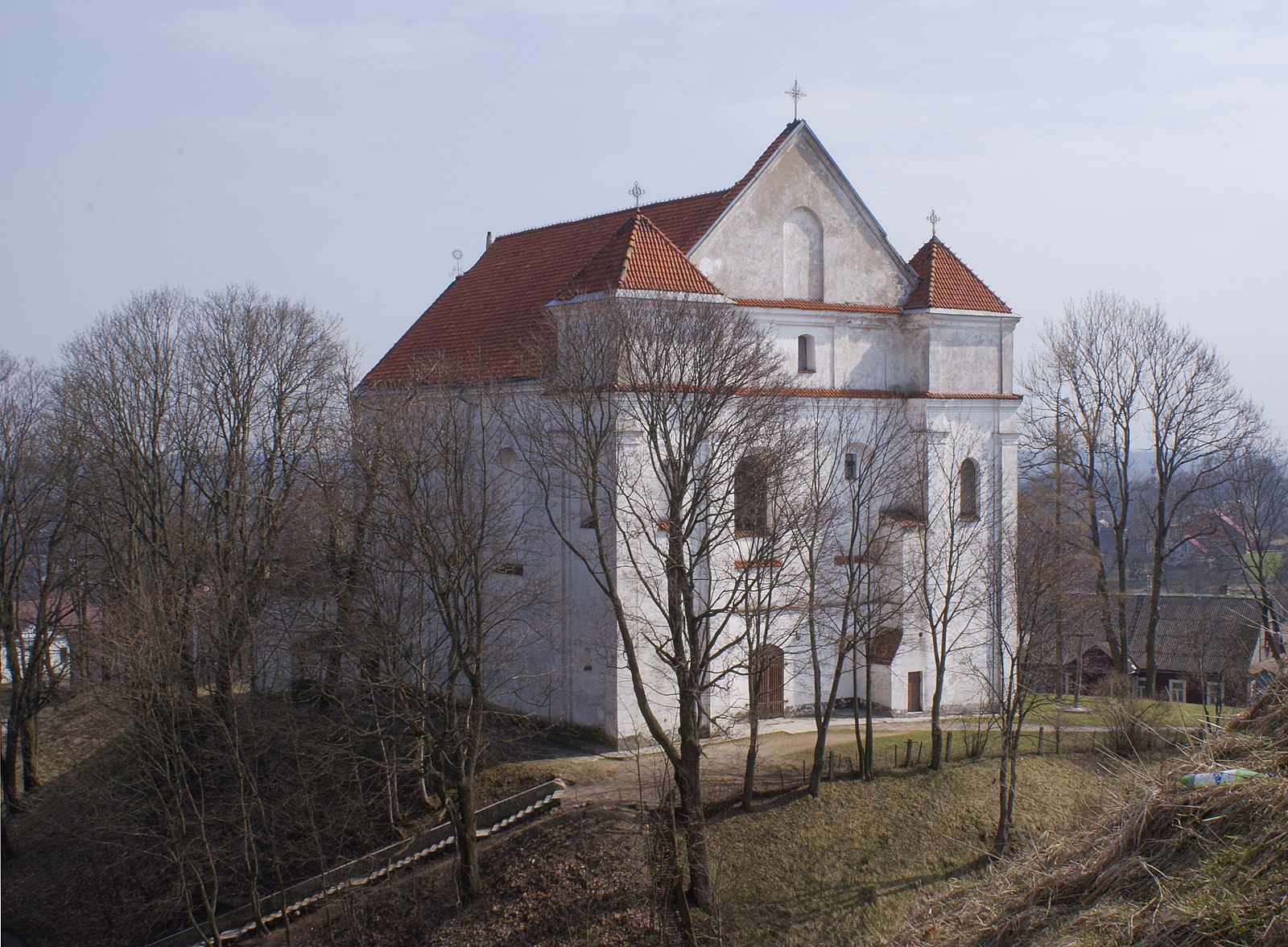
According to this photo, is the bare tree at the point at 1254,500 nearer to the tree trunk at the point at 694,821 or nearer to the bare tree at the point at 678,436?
the bare tree at the point at 678,436

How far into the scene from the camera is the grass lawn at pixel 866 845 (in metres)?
20.9

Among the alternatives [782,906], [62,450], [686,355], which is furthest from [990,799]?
[62,450]

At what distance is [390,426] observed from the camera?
25.2 metres

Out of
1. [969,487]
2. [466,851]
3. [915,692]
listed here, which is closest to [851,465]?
[969,487]

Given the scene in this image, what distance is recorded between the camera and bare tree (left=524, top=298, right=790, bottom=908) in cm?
2172

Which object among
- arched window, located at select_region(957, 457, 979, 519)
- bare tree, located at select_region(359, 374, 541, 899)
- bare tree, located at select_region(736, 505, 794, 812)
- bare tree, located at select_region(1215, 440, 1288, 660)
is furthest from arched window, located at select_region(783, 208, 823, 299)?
bare tree, located at select_region(1215, 440, 1288, 660)

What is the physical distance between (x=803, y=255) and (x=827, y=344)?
248 cm

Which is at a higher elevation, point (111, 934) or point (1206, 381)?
point (1206, 381)

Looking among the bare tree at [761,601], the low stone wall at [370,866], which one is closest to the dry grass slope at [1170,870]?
the bare tree at [761,601]

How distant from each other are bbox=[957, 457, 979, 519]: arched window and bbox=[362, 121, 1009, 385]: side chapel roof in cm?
448

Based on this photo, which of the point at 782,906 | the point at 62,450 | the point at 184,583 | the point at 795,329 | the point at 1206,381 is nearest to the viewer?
the point at 782,906

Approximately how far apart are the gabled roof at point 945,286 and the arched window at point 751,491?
34.7 ft

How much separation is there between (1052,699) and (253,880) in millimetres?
25318

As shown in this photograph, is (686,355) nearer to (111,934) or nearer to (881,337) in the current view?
(881,337)
